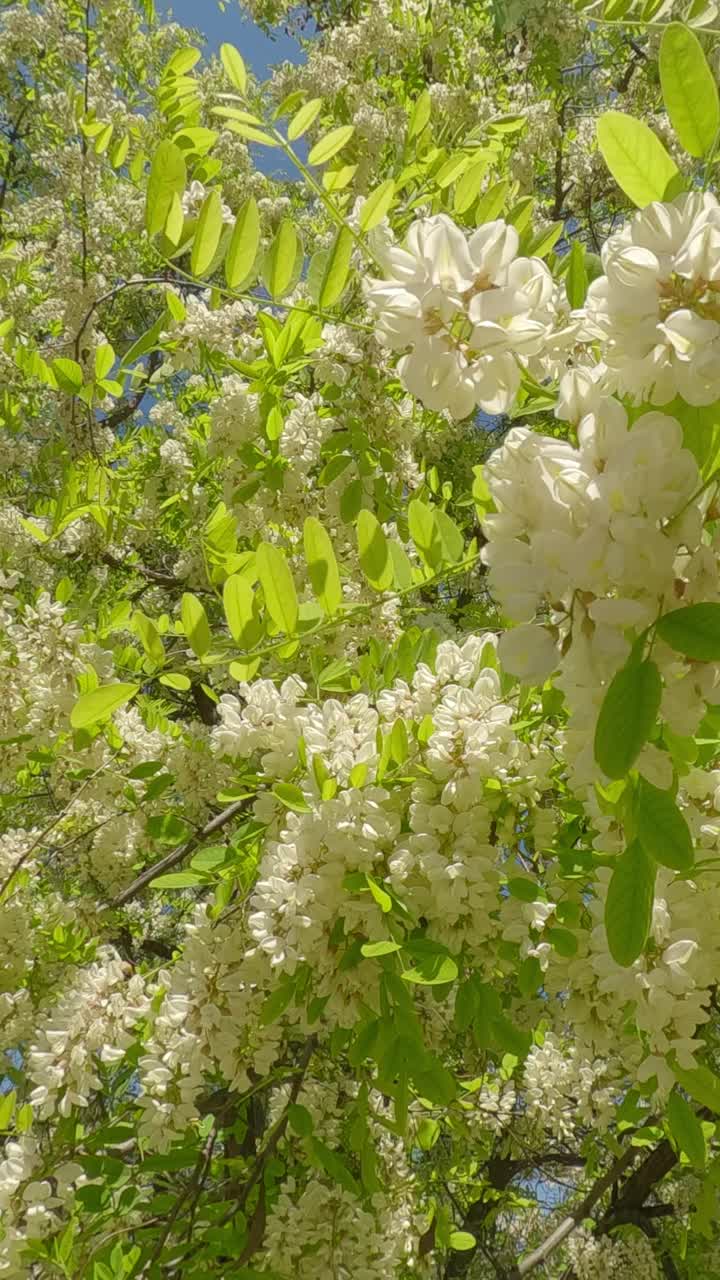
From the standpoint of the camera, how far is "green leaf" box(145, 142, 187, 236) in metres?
1.10

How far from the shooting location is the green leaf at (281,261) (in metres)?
1.20

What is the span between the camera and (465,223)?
1559 millimetres

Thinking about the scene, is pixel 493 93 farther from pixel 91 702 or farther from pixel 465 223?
pixel 91 702

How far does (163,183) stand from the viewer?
44.9 inches

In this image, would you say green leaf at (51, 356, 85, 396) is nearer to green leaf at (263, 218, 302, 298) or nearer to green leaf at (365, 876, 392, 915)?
green leaf at (263, 218, 302, 298)

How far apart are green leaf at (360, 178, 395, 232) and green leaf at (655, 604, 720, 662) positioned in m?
0.66

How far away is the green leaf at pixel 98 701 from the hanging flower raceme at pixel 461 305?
1.71 ft

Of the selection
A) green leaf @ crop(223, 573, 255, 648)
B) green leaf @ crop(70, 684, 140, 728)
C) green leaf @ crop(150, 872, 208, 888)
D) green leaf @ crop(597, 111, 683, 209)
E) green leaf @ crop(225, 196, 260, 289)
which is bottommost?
green leaf @ crop(150, 872, 208, 888)

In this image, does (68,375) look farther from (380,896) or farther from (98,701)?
(380,896)

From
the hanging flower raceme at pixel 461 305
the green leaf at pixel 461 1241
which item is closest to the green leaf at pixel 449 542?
the hanging flower raceme at pixel 461 305

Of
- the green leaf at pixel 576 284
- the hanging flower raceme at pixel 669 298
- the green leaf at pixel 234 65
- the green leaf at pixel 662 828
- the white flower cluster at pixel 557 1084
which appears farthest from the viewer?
the white flower cluster at pixel 557 1084

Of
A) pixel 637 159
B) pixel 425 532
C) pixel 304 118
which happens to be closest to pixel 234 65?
pixel 304 118

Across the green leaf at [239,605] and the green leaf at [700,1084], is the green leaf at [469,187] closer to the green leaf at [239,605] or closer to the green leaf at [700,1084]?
the green leaf at [239,605]

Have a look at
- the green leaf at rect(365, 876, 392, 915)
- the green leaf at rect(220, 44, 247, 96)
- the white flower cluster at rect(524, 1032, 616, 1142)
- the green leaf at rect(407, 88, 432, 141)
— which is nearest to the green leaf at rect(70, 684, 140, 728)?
the green leaf at rect(365, 876, 392, 915)
